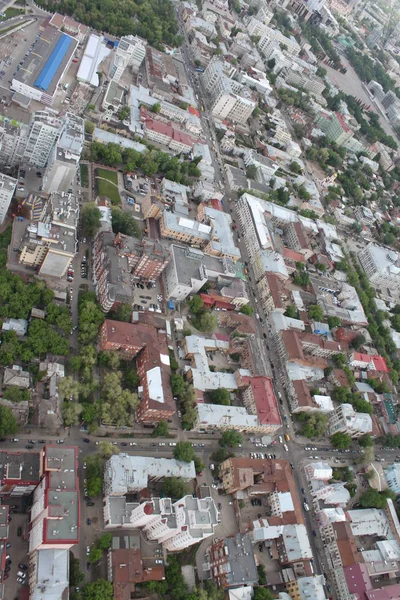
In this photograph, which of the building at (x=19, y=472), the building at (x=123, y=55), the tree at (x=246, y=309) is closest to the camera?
the building at (x=19, y=472)

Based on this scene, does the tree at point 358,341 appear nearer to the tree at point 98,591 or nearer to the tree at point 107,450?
the tree at point 107,450

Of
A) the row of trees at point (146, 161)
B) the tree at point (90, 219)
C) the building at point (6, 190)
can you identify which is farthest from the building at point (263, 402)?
the row of trees at point (146, 161)

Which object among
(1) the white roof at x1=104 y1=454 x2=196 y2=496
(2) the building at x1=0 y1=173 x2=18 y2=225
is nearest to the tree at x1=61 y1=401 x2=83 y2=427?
(1) the white roof at x1=104 y1=454 x2=196 y2=496

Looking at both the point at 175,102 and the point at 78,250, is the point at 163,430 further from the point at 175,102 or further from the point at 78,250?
the point at 175,102

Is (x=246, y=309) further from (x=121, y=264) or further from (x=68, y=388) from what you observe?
(x=68, y=388)

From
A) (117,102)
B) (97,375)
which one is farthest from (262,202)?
(97,375)
